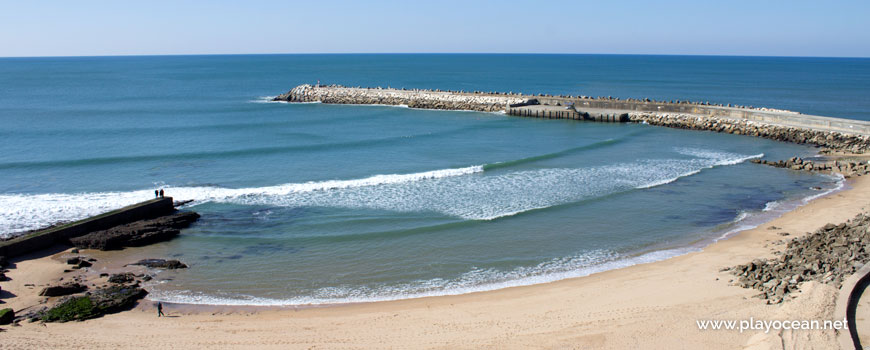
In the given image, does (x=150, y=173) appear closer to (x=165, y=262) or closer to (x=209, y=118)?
(x=165, y=262)

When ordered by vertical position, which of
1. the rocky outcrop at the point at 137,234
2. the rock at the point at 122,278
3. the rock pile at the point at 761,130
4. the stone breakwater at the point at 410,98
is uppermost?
the stone breakwater at the point at 410,98

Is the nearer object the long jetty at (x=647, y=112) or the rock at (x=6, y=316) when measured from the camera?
the rock at (x=6, y=316)

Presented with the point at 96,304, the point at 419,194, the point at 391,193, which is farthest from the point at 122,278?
the point at 419,194

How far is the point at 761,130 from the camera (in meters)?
41.3

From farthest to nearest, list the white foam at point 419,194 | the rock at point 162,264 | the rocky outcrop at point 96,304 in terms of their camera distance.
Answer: the white foam at point 419,194
the rock at point 162,264
the rocky outcrop at point 96,304

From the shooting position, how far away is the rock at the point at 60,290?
49.1 ft

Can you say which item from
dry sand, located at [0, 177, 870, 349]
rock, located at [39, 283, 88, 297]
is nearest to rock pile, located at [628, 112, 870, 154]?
dry sand, located at [0, 177, 870, 349]

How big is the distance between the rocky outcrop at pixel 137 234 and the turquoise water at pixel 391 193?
1.93 ft

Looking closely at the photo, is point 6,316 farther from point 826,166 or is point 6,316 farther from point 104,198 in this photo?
point 826,166

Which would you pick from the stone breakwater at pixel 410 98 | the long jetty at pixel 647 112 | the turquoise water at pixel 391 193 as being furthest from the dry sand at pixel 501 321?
the stone breakwater at pixel 410 98

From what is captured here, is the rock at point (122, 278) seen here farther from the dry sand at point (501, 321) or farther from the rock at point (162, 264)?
the dry sand at point (501, 321)

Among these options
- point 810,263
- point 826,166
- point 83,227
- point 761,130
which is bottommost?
point 83,227

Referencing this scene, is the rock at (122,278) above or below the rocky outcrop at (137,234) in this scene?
below

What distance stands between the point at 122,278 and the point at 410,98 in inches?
1877
